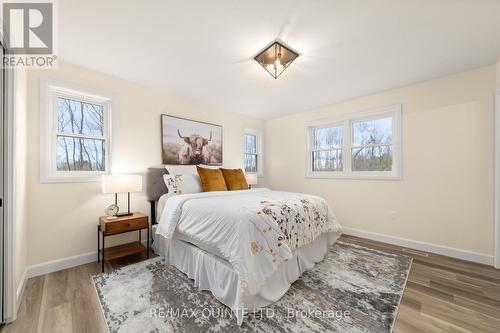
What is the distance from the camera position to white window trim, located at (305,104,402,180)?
3.16 m

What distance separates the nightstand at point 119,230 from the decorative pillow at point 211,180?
901 millimetres

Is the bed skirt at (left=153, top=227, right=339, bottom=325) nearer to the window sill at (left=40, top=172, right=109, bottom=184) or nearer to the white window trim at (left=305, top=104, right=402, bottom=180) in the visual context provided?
the window sill at (left=40, top=172, right=109, bottom=184)

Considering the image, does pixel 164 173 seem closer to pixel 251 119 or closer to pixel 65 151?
pixel 65 151

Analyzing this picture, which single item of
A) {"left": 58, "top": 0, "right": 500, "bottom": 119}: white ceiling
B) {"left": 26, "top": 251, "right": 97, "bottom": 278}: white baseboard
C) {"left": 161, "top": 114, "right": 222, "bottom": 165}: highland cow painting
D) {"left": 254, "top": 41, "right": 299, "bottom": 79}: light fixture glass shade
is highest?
{"left": 58, "top": 0, "right": 500, "bottom": 119}: white ceiling

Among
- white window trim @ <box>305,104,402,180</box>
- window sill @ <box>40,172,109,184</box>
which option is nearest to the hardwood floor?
window sill @ <box>40,172,109,184</box>

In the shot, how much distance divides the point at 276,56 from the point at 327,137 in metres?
2.38

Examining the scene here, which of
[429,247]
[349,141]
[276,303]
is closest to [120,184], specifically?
[276,303]

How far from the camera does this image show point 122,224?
2418 mm

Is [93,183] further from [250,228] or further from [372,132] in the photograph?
[372,132]

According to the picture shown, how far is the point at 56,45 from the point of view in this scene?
212 centimetres

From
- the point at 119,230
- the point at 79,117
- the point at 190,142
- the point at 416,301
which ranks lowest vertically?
the point at 416,301

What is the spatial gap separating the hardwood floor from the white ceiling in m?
2.46

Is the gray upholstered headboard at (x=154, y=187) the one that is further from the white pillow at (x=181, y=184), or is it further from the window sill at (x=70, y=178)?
the window sill at (x=70, y=178)

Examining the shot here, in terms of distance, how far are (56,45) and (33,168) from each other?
134 cm
